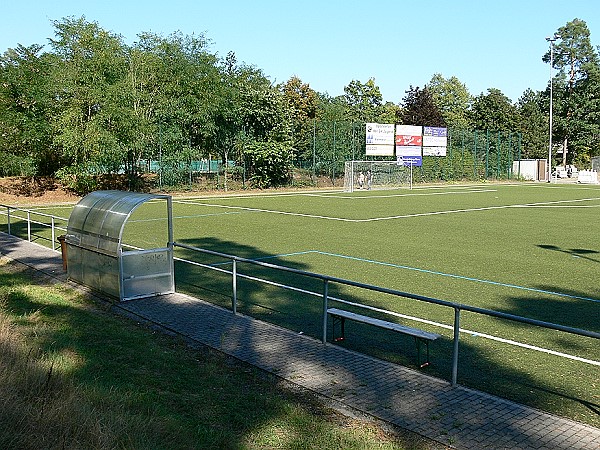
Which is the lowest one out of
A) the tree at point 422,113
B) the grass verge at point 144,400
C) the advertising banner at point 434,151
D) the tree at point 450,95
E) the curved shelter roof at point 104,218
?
the grass verge at point 144,400

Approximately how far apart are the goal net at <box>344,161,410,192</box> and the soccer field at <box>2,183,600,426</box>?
20.9 m

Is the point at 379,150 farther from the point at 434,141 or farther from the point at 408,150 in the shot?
the point at 434,141

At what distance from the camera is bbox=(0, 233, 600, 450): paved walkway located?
5.77m

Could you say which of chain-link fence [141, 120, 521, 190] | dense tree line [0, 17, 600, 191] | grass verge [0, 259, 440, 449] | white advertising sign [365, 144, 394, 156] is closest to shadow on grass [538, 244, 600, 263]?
grass verge [0, 259, 440, 449]

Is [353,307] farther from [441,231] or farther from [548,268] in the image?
[441,231]

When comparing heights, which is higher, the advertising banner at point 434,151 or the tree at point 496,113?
the tree at point 496,113

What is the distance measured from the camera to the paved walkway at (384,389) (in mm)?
5766

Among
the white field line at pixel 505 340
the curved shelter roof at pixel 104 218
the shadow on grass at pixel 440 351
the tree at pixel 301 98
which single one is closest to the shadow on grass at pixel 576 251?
the shadow on grass at pixel 440 351

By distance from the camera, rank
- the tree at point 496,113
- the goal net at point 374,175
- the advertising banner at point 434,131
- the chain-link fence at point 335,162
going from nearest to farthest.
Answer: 1. the chain-link fence at point 335,162
2. the goal net at point 374,175
3. the advertising banner at point 434,131
4. the tree at point 496,113

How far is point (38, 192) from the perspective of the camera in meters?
38.8

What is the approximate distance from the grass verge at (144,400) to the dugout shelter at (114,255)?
2105 millimetres

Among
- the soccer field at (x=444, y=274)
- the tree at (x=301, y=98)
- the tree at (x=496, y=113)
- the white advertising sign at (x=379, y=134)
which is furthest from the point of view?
the tree at (x=496, y=113)

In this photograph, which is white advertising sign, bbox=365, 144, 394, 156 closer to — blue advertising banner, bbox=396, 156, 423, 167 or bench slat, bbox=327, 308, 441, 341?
blue advertising banner, bbox=396, 156, 423, 167

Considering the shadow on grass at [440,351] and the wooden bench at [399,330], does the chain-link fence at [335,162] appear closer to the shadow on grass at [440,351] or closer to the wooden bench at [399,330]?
the shadow on grass at [440,351]
